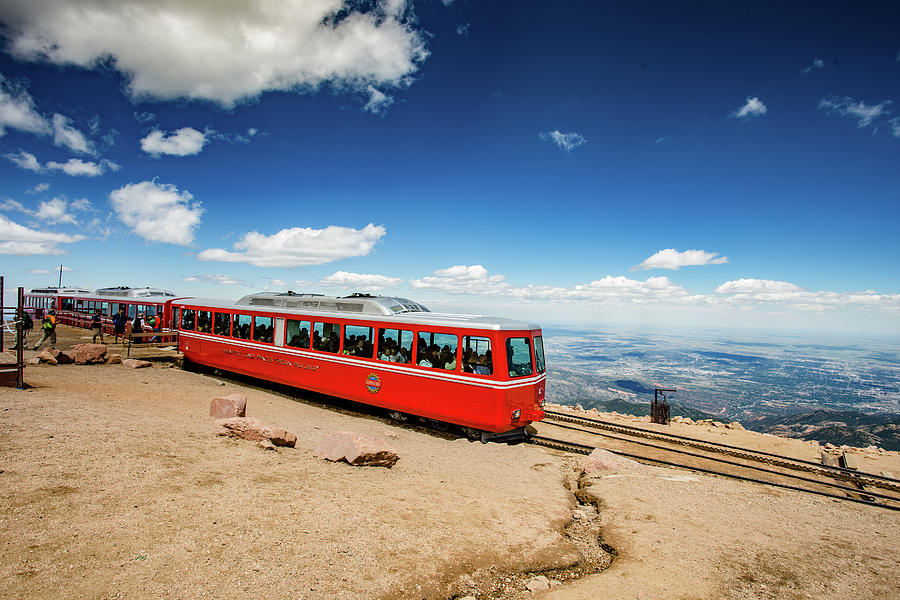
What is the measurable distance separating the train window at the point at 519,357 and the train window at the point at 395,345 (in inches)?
125

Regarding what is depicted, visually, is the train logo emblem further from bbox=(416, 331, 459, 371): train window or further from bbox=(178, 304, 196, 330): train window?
bbox=(178, 304, 196, 330): train window

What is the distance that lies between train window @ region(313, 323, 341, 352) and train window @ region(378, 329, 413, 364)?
6.64 feet

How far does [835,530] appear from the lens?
7500 mm

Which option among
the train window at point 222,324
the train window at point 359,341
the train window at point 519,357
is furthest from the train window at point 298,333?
the train window at point 519,357

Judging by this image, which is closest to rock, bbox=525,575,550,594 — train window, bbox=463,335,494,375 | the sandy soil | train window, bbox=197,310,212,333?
the sandy soil

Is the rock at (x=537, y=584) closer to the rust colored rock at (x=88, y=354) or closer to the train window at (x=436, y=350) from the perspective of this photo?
the train window at (x=436, y=350)

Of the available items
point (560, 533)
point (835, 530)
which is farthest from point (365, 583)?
point (835, 530)

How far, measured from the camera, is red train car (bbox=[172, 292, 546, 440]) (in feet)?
37.9

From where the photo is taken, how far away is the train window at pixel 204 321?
20016 mm

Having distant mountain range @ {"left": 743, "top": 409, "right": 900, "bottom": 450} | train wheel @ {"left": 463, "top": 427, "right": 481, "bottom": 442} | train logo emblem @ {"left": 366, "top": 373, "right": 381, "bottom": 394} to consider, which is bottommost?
distant mountain range @ {"left": 743, "top": 409, "right": 900, "bottom": 450}

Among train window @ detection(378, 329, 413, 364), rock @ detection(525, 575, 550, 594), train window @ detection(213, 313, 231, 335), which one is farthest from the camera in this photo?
train window @ detection(213, 313, 231, 335)

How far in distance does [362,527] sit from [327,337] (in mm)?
9844

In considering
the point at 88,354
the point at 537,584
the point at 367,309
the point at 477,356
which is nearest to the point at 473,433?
the point at 477,356

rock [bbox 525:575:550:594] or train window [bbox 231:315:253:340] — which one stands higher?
train window [bbox 231:315:253:340]
